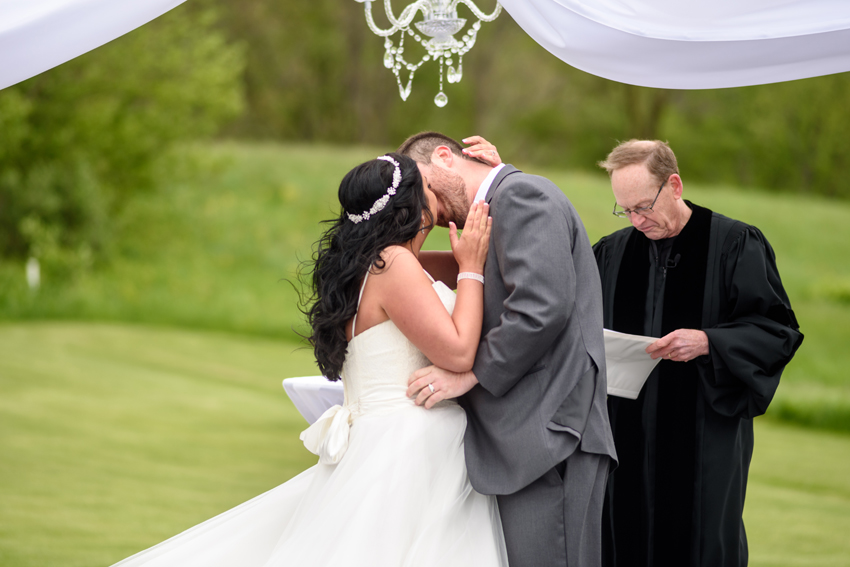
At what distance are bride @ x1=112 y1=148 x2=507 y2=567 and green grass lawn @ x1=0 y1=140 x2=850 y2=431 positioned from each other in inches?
300

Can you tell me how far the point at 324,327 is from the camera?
228cm

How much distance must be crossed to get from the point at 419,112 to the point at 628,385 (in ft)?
53.2

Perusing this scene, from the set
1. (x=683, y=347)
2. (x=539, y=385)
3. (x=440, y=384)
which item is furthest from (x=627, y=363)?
(x=440, y=384)

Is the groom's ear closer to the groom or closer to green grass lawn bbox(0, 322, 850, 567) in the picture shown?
the groom

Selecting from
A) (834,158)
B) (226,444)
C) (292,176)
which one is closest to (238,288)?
(292,176)

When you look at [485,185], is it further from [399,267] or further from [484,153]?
[399,267]

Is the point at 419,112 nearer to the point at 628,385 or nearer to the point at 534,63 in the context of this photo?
the point at 534,63

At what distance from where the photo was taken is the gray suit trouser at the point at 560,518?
6.96 ft

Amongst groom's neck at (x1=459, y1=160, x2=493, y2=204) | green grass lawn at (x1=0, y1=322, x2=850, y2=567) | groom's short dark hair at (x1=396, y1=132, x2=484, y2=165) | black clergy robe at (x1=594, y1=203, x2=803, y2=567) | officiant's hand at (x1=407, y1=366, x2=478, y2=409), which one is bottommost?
green grass lawn at (x1=0, y1=322, x2=850, y2=567)

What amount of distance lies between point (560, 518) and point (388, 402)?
60 cm

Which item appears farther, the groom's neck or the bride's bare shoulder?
the groom's neck

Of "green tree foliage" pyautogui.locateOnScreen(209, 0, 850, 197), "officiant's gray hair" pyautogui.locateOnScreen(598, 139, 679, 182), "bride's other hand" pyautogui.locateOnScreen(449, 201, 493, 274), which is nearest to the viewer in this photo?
"bride's other hand" pyautogui.locateOnScreen(449, 201, 493, 274)

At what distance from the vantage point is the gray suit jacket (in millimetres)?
2078

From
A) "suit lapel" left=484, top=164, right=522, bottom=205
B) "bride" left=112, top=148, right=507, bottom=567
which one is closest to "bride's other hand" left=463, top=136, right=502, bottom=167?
"suit lapel" left=484, top=164, right=522, bottom=205
